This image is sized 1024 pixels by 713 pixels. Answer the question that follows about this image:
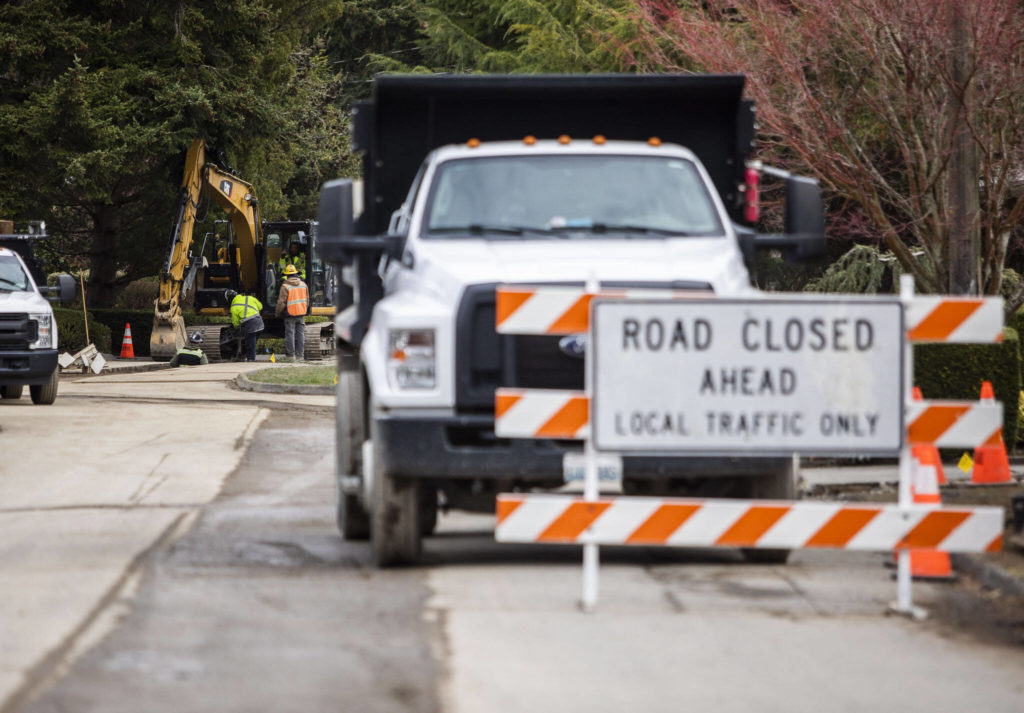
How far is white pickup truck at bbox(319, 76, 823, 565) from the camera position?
835 cm

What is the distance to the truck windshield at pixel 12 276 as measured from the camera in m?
22.5

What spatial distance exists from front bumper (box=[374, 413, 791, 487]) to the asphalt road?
1.86 ft

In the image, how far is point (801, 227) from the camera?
9703mm

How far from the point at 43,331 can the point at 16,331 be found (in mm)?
464

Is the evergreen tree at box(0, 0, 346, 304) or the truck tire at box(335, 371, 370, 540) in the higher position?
the evergreen tree at box(0, 0, 346, 304)

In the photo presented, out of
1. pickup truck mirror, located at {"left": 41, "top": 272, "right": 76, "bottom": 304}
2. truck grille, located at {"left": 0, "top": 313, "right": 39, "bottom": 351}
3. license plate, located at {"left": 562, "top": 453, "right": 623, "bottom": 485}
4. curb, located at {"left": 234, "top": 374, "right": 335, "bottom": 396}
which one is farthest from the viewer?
curb, located at {"left": 234, "top": 374, "right": 335, "bottom": 396}

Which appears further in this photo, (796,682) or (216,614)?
(216,614)

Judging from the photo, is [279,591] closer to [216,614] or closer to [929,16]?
[216,614]

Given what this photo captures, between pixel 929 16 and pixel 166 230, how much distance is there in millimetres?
31955

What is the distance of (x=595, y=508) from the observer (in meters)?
7.52

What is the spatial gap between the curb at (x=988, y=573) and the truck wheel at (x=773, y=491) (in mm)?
961

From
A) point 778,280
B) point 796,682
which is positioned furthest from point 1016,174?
A: point 778,280

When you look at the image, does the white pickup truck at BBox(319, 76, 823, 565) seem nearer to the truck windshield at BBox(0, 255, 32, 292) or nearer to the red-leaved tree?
the red-leaved tree

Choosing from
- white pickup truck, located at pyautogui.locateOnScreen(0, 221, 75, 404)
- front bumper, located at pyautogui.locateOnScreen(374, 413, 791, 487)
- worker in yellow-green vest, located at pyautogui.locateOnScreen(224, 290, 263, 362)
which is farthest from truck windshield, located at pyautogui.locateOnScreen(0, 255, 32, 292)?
front bumper, located at pyautogui.locateOnScreen(374, 413, 791, 487)
